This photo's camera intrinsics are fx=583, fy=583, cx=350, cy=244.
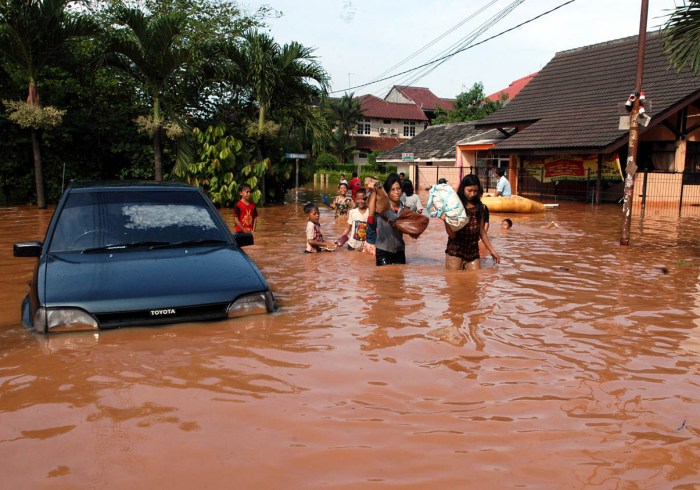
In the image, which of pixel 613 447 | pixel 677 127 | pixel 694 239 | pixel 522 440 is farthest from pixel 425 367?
pixel 677 127

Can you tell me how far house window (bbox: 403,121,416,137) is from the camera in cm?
5969

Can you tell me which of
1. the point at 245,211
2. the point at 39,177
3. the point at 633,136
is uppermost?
the point at 633,136

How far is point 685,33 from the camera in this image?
10727 millimetres

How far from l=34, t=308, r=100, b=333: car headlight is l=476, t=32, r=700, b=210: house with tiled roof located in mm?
19524

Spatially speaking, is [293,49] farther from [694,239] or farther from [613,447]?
[613,447]

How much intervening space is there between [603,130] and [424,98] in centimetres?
4317

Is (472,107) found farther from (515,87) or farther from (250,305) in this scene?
(250,305)

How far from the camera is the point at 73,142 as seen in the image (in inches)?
848

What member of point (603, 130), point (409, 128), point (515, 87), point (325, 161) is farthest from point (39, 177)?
point (515, 87)

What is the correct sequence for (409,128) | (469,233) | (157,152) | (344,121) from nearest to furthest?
(469,233) < (157,152) < (344,121) < (409,128)

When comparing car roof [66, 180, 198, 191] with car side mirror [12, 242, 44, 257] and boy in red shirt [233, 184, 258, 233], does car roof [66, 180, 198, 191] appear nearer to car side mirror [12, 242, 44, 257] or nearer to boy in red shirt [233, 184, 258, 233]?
car side mirror [12, 242, 44, 257]

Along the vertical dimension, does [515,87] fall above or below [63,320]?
above

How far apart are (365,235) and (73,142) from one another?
15562mm

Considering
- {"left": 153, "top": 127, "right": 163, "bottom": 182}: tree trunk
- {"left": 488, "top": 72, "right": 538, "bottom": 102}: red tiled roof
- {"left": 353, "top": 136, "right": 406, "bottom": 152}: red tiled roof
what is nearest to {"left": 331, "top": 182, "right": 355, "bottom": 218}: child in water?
{"left": 153, "top": 127, "right": 163, "bottom": 182}: tree trunk
